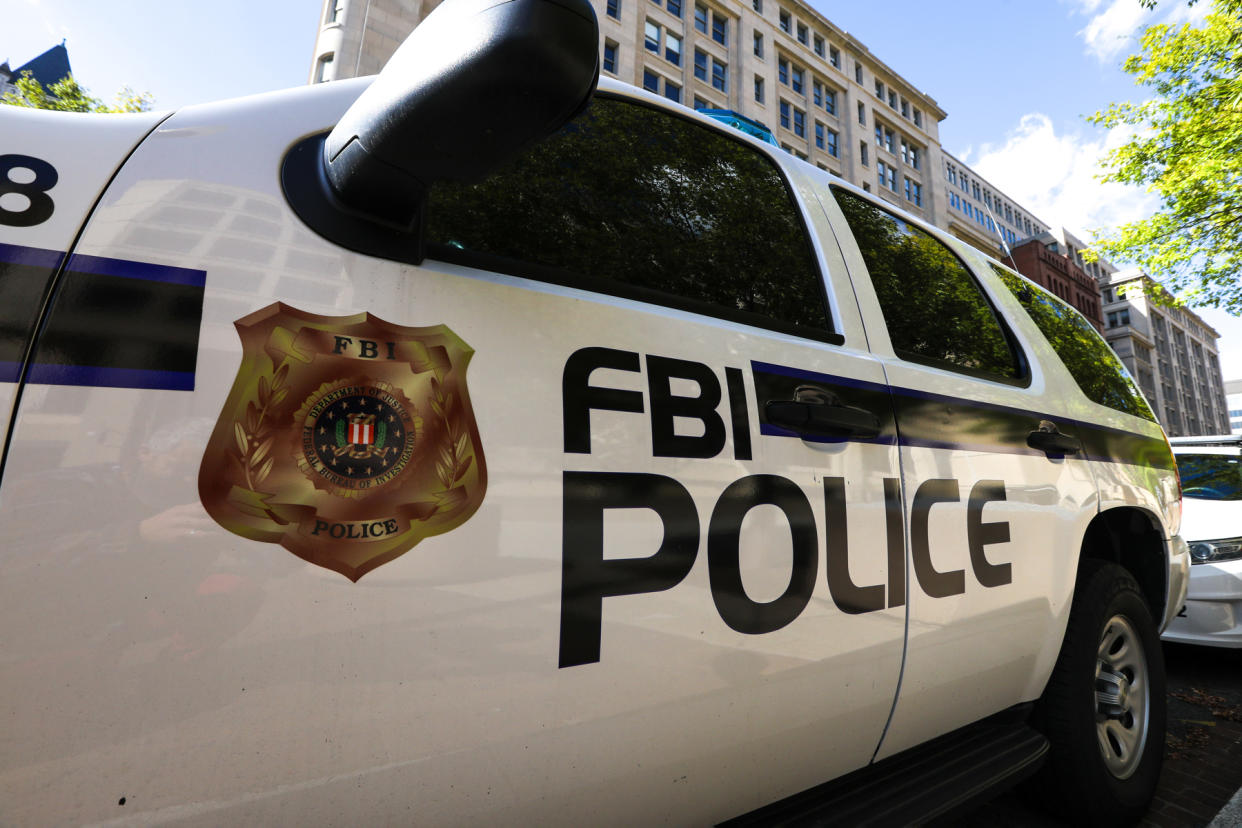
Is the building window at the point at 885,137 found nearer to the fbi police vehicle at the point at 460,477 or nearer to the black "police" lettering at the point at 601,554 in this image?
the fbi police vehicle at the point at 460,477

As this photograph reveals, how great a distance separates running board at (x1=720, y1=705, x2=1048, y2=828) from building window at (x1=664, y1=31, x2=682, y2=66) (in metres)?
33.9

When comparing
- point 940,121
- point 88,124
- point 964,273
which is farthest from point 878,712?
point 940,121

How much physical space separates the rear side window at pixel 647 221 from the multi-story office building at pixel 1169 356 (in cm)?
7013

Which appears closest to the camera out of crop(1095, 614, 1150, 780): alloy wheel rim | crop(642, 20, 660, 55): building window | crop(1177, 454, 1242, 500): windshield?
crop(1095, 614, 1150, 780): alloy wheel rim

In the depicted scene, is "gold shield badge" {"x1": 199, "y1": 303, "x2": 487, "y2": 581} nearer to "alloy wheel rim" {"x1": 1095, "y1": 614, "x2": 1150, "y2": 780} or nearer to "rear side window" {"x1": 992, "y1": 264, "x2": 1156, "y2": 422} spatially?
"alloy wheel rim" {"x1": 1095, "y1": 614, "x2": 1150, "y2": 780}

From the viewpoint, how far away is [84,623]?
2.46 ft

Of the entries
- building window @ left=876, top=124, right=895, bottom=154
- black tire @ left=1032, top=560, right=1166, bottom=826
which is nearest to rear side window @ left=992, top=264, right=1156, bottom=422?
black tire @ left=1032, top=560, right=1166, bottom=826

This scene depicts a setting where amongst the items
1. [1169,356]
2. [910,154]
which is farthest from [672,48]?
[1169,356]

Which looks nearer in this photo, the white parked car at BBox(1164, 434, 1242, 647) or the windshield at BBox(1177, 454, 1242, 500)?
the white parked car at BBox(1164, 434, 1242, 647)

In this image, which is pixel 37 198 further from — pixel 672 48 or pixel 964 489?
pixel 672 48

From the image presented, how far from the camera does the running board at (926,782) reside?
1.46 meters

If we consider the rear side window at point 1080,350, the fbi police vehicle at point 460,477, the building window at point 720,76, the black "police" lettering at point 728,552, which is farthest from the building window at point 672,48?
the black "police" lettering at point 728,552

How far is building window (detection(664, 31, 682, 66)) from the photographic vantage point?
30.8 meters

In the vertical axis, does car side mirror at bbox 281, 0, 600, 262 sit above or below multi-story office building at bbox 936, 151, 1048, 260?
below
